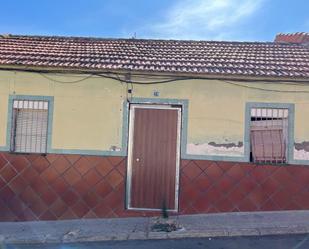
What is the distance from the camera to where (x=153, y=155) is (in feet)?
30.7

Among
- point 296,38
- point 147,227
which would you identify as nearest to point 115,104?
point 147,227

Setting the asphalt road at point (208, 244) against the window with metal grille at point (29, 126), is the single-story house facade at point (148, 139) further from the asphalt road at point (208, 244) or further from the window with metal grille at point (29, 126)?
the asphalt road at point (208, 244)

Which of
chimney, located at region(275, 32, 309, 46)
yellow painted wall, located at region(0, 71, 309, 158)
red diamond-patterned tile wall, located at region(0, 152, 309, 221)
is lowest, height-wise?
red diamond-patterned tile wall, located at region(0, 152, 309, 221)

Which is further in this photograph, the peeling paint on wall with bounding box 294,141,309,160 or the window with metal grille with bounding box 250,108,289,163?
the window with metal grille with bounding box 250,108,289,163

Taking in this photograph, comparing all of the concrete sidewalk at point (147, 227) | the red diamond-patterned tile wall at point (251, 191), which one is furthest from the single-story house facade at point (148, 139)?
the concrete sidewalk at point (147, 227)

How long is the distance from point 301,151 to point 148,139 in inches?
135

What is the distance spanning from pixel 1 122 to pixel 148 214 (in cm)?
394

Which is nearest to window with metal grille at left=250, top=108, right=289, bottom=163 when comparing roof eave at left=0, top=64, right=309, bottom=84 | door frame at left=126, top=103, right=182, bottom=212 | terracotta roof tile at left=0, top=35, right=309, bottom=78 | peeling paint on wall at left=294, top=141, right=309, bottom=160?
peeling paint on wall at left=294, top=141, right=309, bottom=160

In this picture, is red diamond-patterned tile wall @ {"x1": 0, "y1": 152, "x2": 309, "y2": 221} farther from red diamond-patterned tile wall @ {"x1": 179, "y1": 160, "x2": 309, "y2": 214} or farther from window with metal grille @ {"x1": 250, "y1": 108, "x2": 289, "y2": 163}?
window with metal grille @ {"x1": 250, "y1": 108, "x2": 289, "y2": 163}

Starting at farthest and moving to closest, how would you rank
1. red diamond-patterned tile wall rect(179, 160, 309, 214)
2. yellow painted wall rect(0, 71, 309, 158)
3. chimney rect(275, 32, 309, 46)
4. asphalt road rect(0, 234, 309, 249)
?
chimney rect(275, 32, 309, 46)
yellow painted wall rect(0, 71, 309, 158)
red diamond-patterned tile wall rect(179, 160, 309, 214)
asphalt road rect(0, 234, 309, 249)

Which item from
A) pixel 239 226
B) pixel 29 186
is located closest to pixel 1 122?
pixel 29 186

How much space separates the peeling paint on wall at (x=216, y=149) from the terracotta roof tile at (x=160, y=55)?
5.28ft

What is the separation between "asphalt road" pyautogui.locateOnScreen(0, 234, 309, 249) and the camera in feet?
23.3

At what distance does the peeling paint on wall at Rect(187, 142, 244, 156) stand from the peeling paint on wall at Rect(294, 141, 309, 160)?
1201 mm
